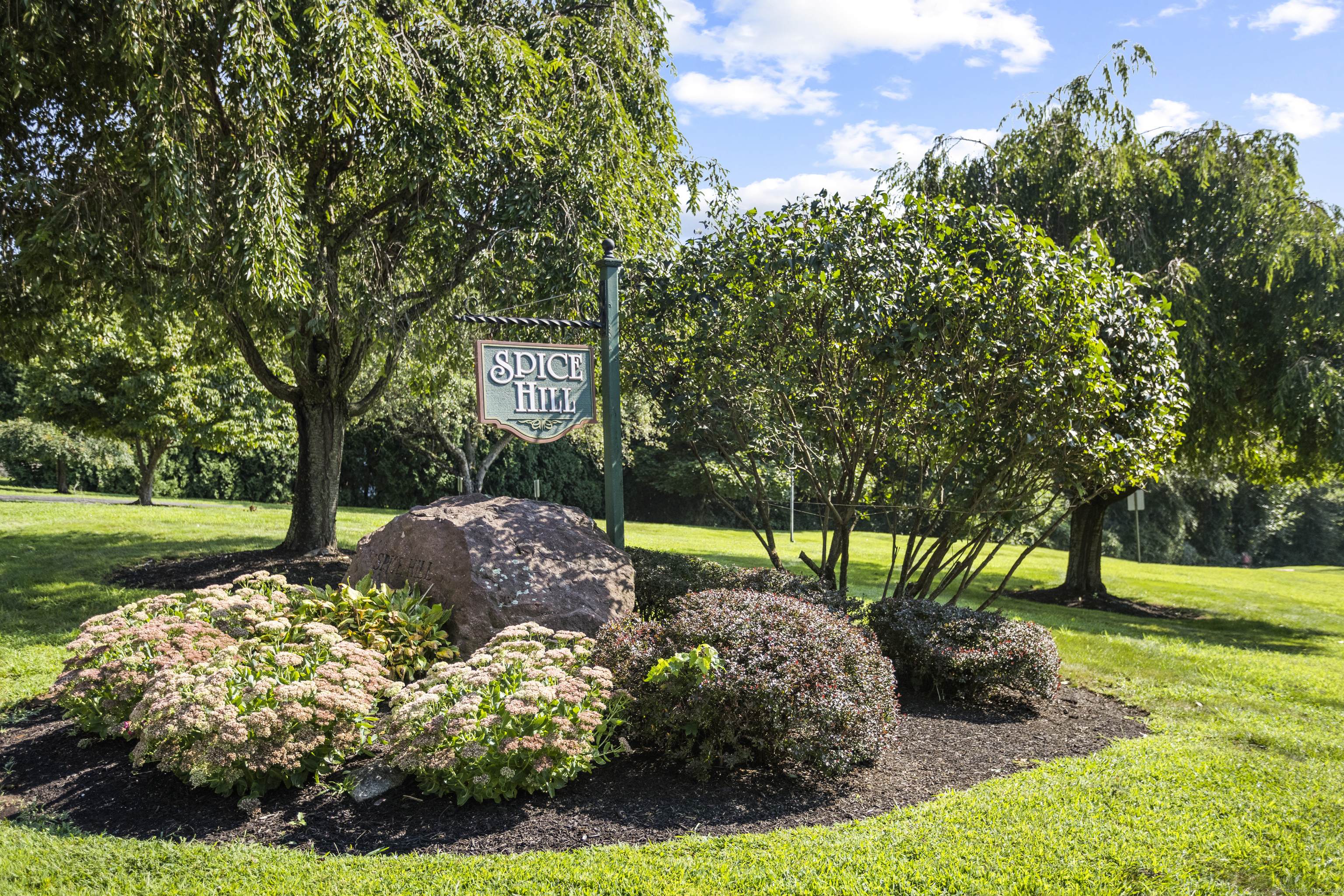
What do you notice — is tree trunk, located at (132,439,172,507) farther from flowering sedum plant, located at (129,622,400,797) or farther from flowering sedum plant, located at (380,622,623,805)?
flowering sedum plant, located at (380,622,623,805)

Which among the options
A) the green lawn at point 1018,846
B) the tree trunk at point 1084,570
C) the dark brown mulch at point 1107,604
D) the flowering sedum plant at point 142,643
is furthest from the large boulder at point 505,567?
the tree trunk at point 1084,570

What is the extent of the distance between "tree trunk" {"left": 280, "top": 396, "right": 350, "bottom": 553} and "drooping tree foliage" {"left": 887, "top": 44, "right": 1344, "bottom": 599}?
883cm

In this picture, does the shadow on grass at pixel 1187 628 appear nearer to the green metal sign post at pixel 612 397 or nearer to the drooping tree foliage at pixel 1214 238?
the drooping tree foliage at pixel 1214 238

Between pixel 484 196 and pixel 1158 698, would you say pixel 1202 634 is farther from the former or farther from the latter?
pixel 484 196

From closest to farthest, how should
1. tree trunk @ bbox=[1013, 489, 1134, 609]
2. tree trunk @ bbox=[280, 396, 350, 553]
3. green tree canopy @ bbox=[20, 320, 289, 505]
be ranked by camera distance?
tree trunk @ bbox=[280, 396, 350, 553], tree trunk @ bbox=[1013, 489, 1134, 609], green tree canopy @ bbox=[20, 320, 289, 505]

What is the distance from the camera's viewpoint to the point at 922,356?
21.1 feet

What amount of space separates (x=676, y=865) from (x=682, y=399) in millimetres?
4985

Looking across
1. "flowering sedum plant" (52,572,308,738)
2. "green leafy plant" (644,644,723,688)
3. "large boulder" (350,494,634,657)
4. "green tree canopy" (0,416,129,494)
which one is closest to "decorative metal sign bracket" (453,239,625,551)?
"large boulder" (350,494,634,657)

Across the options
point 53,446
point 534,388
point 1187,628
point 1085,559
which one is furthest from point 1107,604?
point 53,446

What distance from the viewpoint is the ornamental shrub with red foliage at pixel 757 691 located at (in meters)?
4.20

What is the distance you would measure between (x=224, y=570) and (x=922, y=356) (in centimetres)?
794

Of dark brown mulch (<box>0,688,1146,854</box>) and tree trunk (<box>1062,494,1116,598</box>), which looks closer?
dark brown mulch (<box>0,688,1146,854</box>)

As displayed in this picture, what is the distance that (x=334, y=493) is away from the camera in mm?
10555

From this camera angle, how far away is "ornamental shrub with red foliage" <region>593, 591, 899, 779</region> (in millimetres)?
4199
